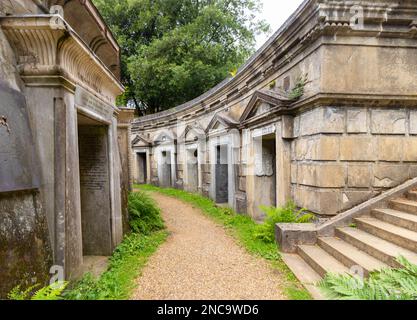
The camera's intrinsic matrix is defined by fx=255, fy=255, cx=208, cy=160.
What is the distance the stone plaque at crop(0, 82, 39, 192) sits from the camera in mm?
2488

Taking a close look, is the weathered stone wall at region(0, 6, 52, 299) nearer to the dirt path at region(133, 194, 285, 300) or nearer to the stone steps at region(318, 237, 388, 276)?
the dirt path at region(133, 194, 285, 300)

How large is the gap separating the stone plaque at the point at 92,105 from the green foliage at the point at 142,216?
2612 millimetres

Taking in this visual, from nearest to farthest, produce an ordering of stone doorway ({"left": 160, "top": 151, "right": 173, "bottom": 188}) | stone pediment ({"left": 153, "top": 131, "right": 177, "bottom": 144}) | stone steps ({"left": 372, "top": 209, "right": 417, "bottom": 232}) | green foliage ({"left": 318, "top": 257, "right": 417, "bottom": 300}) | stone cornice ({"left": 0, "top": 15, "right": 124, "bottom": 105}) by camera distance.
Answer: green foliage ({"left": 318, "top": 257, "right": 417, "bottom": 300})
stone cornice ({"left": 0, "top": 15, "right": 124, "bottom": 105})
stone steps ({"left": 372, "top": 209, "right": 417, "bottom": 232})
stone pediment ({"left": 153, "top": 131, "right": 177, "bottom": 144})
stone doorway ({"left": 160, "top": 151, "right": 173, "bottom": 188})

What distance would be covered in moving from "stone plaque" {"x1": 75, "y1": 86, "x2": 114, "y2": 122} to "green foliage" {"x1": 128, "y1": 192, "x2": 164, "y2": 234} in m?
2.61

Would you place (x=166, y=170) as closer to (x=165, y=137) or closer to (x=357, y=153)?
(x=165, y=137)

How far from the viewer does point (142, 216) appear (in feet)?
21.9

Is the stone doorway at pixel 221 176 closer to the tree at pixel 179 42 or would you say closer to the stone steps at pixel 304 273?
the stone steps at pixel 304 273

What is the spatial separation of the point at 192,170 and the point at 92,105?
29.4ft

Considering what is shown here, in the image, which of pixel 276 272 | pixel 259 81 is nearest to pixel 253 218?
pixel 276 272

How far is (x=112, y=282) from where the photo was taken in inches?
142

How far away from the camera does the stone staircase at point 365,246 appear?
10.9ft

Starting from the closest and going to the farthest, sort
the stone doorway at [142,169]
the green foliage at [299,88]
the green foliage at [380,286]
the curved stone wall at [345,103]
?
the green foliage at [380,286] → the curved stone wall at [345,103] → the green foliage at [299,88] → the stone doorway at [142,169]

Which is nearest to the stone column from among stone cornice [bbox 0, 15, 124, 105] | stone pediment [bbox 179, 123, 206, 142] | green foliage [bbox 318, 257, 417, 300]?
green foliage [bbox 318, 257, 417, 300]

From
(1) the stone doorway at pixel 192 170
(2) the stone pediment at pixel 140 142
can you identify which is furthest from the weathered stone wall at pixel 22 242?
(2) the stone pediment at pixel 140 142
